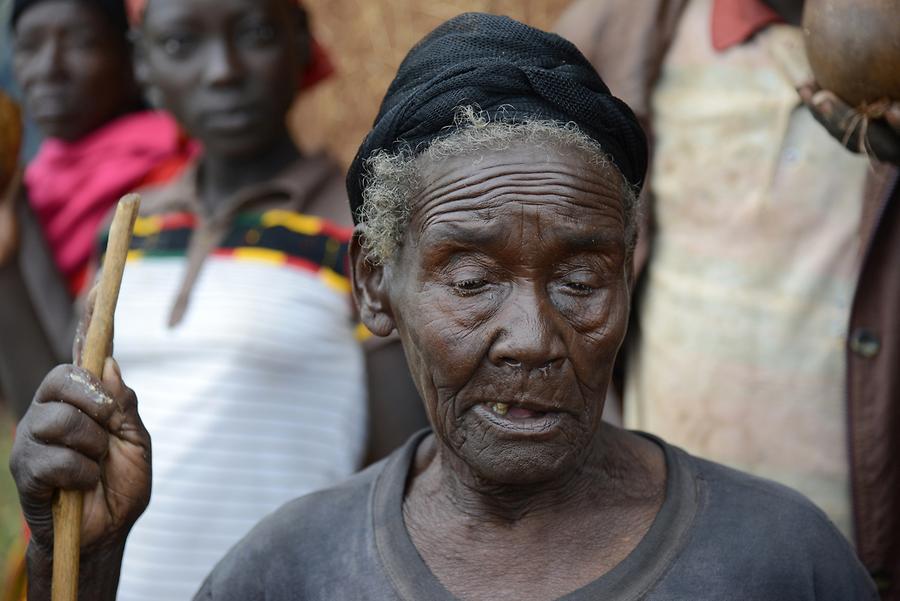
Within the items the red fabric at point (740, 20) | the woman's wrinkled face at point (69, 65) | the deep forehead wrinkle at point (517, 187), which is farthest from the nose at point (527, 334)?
the woman's wrinkled face at point (69, 65)

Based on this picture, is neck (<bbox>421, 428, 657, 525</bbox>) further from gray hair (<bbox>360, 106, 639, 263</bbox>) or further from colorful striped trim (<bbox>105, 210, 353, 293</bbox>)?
colorful striped trim (<bbox>105, 210, 353, 293</bbox>)

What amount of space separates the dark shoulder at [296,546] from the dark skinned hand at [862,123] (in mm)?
1103

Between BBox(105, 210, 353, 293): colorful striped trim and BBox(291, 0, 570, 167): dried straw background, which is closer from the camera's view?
BBox(105, 210, 353, 293): colorful striped trim

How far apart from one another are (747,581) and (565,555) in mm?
301

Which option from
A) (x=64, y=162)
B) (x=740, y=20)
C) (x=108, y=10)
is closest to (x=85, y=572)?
(x=740, y=20)

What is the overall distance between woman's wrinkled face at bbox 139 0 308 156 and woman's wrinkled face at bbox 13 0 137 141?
0.62 metres

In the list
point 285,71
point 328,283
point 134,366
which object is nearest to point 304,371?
point 328,283

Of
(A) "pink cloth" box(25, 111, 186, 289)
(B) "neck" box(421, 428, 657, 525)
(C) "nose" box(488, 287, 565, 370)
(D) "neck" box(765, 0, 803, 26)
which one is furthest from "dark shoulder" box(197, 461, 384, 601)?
(A) "pink cloth" box(25, 111, 186, 289)

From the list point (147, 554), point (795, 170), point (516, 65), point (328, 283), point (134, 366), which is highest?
point (516, 65)

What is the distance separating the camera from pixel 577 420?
212 cm

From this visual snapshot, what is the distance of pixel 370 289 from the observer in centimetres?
239

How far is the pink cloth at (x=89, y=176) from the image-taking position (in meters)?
4.07

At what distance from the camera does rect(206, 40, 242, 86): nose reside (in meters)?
3.49

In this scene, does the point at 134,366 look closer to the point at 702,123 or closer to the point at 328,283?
the point at 328,283
